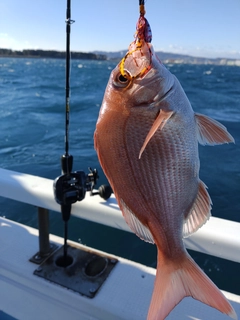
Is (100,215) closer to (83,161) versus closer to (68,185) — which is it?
(68,185)

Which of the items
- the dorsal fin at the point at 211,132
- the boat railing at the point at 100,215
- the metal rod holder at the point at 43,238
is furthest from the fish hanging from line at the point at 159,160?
the metal rod holder at the point at 43,238

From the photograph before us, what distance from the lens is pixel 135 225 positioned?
44.5 inches

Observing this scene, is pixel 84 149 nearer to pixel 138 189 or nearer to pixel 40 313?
pixel 40 313

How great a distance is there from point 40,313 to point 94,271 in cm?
48

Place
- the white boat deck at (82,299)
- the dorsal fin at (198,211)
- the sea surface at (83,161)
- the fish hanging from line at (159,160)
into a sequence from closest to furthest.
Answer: the fish hanging from line at (159,160)
the dorsal fin at (198,211)
the white boat deck at (82,299)
the sea surface at (83,161)

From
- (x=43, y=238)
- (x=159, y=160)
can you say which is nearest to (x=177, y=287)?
(x=159, y=160)

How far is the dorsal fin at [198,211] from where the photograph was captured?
3.76 feet

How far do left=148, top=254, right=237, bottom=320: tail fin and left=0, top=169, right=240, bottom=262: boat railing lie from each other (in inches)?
30.7

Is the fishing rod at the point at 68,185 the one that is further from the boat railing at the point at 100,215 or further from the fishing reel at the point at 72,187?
the boat railing at the point at 100,215

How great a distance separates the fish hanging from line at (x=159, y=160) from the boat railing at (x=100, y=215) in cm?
79

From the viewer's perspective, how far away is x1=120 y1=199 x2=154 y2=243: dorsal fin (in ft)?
3.64

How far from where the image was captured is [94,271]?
2342 millimetres

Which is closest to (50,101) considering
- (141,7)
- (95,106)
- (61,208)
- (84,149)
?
(95,106)

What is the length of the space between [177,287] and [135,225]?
29cm
